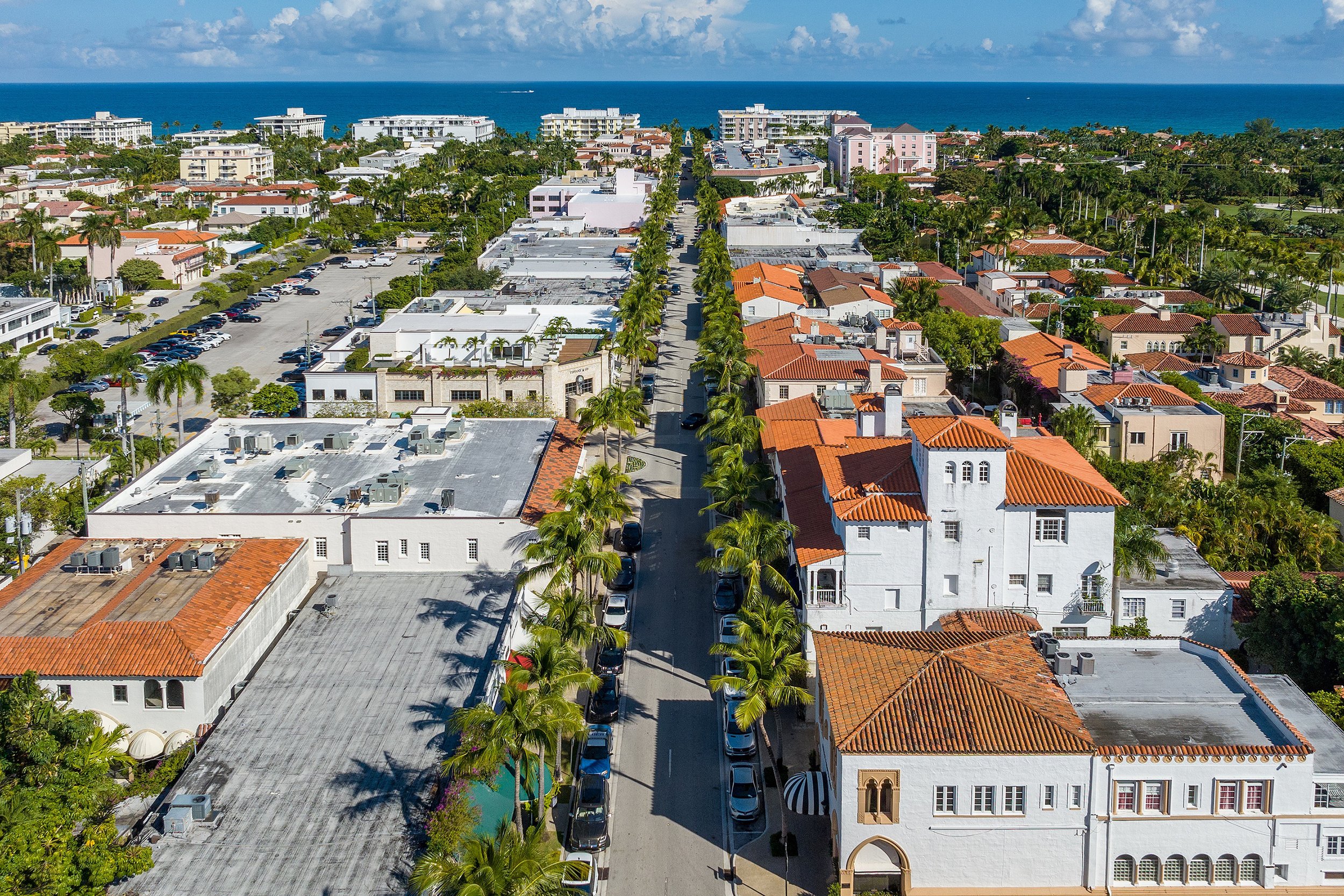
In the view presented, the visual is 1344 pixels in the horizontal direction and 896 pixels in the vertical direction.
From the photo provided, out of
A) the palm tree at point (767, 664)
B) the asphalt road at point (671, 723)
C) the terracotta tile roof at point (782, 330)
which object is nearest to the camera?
the asphalt road at point (671, 723)

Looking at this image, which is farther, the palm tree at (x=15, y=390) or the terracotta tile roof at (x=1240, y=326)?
the terracotta tile roof at (x=1240, y=326)

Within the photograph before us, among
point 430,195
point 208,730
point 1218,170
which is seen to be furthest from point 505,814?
point 1218,170

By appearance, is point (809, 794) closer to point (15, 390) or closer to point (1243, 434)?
point (1243, 434)

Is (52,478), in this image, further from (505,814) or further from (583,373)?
(505,814)

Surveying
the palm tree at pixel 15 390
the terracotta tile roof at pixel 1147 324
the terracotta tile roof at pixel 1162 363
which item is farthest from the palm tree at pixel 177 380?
the terracotta tile roof at pixel 1147 324

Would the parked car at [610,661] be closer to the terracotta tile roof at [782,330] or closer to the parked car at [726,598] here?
the parked car at [726,598]

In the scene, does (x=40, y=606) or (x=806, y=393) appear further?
(x=806, y=393)
